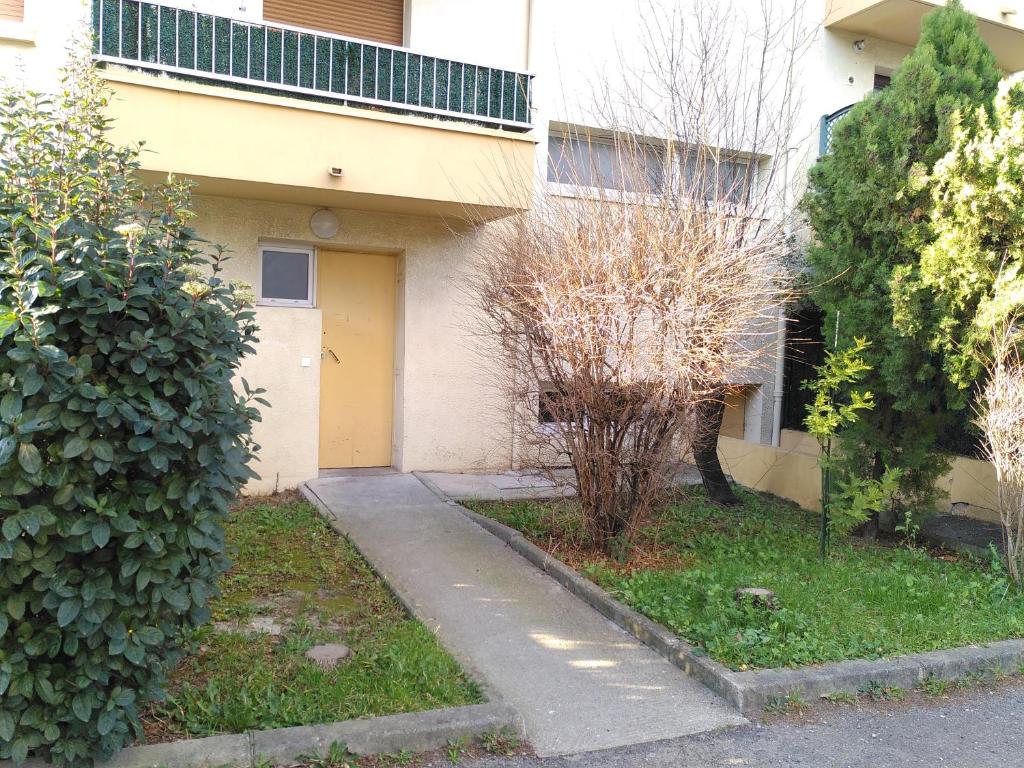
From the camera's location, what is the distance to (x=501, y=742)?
368 centimetres

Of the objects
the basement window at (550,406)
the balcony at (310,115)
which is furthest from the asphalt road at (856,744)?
the balcony at (310,115)

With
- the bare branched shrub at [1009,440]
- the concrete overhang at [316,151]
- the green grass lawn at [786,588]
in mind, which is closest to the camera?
the green grass lawn at [786,588]

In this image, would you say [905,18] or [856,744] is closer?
[856,744]

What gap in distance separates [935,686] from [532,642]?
7.43ft

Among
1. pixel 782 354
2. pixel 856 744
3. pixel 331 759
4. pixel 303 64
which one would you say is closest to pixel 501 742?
pixel 331 759

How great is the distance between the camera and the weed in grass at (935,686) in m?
4.42

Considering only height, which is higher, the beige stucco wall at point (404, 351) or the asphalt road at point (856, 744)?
the beige stucco wall at point (404, 351)

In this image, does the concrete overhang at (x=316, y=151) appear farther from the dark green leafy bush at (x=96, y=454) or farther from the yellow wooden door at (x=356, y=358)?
the dark green leafy bush at (x=96, y=454)

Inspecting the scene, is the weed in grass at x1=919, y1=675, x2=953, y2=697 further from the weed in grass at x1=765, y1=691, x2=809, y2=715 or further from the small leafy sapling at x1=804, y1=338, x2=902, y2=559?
the small leafy sapling at x1=804, y1=338, x2=902, y2=559

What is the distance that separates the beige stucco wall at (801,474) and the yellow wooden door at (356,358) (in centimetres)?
448

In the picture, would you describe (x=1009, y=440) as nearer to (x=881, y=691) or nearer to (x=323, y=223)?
(x=881, y=691)

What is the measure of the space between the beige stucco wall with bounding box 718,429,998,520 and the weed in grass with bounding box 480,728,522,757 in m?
5.41

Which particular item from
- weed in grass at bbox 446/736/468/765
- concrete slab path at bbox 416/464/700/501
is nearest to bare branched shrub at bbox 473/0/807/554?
concrete slab path at bbox 416/464/700/501

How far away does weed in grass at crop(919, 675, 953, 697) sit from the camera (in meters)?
4.42
